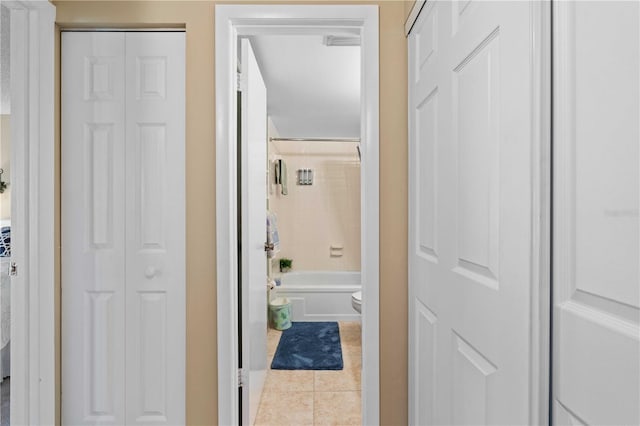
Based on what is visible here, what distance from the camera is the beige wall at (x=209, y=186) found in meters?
1.56

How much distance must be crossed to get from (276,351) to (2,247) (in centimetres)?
205

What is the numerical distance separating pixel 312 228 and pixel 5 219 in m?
3.33

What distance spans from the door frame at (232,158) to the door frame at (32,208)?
710 millimetres

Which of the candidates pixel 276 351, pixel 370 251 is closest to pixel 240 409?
pixel 370 251

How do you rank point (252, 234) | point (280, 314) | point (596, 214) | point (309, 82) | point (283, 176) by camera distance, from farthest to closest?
point (283, 176) → point (280, 314) → point (309, 82) → point (252, 234) → point (596, 214)

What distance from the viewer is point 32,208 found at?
1512mm

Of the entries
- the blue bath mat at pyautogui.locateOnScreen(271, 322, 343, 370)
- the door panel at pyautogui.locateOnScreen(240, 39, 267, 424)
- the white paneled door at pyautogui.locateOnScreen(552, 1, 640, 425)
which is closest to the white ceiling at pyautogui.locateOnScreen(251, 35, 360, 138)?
the door panel at pyautogui.locateOnScreen(240, 39, 267, 424)

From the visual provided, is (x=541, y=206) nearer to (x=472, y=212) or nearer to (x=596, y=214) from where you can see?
(x=596, y=214)

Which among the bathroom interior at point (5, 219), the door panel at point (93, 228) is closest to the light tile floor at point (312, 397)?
the door panel at point (93, 228)

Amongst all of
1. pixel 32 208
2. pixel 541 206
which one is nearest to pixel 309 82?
pixel 32 208

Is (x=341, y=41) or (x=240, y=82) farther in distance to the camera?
(x=341, y=41)

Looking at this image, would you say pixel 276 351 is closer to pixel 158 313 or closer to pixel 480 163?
pixel 158 313

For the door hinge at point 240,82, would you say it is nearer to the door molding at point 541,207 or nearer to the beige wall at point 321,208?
the door molding at point 541,207

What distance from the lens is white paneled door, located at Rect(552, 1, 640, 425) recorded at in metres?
0.55
